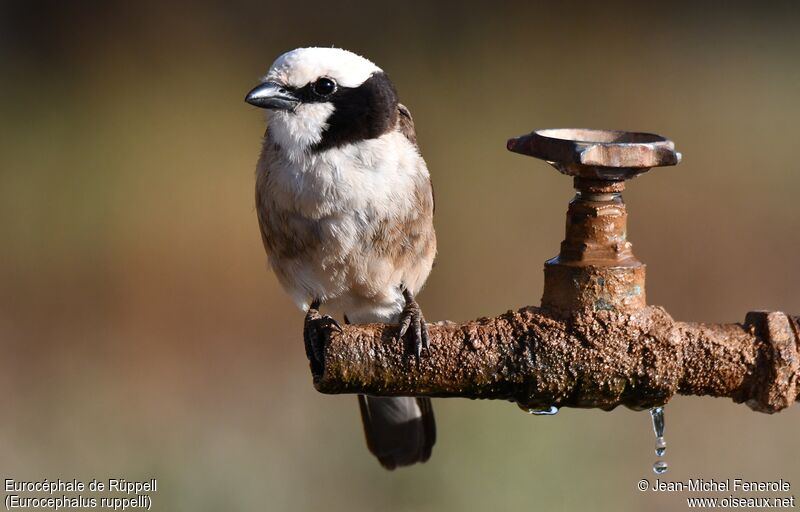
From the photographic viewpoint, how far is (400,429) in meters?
4.11

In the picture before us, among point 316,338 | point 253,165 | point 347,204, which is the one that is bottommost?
point 316,338

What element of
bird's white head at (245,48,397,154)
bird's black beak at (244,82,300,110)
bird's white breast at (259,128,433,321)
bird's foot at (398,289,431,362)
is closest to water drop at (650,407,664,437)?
bird's foot at (398,289,431,362)

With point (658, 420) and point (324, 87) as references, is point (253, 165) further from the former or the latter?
point (658, 420)

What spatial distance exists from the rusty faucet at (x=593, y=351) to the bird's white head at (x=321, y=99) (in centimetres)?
76

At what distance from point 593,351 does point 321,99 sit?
43.4 inches

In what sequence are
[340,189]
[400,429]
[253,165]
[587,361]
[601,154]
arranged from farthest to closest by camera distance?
[253,165]
[400,429]
[340,189]
[587,361]
[601,154]

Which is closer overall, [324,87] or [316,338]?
[316,338]

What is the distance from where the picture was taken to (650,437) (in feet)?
17.6

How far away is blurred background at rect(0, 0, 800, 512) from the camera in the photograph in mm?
6160

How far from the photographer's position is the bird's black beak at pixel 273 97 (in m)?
3.19

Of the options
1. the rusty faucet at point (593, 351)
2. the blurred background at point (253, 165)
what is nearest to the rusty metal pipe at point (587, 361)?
the rusty faucet at point (593, 351)

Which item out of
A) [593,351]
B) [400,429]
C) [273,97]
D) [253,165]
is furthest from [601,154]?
[253,165]

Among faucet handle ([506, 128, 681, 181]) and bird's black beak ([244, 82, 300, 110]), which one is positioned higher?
bird's black beak ([244, 82, 300, 110])

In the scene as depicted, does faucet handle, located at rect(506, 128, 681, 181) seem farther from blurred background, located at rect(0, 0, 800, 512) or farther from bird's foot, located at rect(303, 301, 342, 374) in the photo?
blurred background, located at rect(0, 0, 800, 512)
